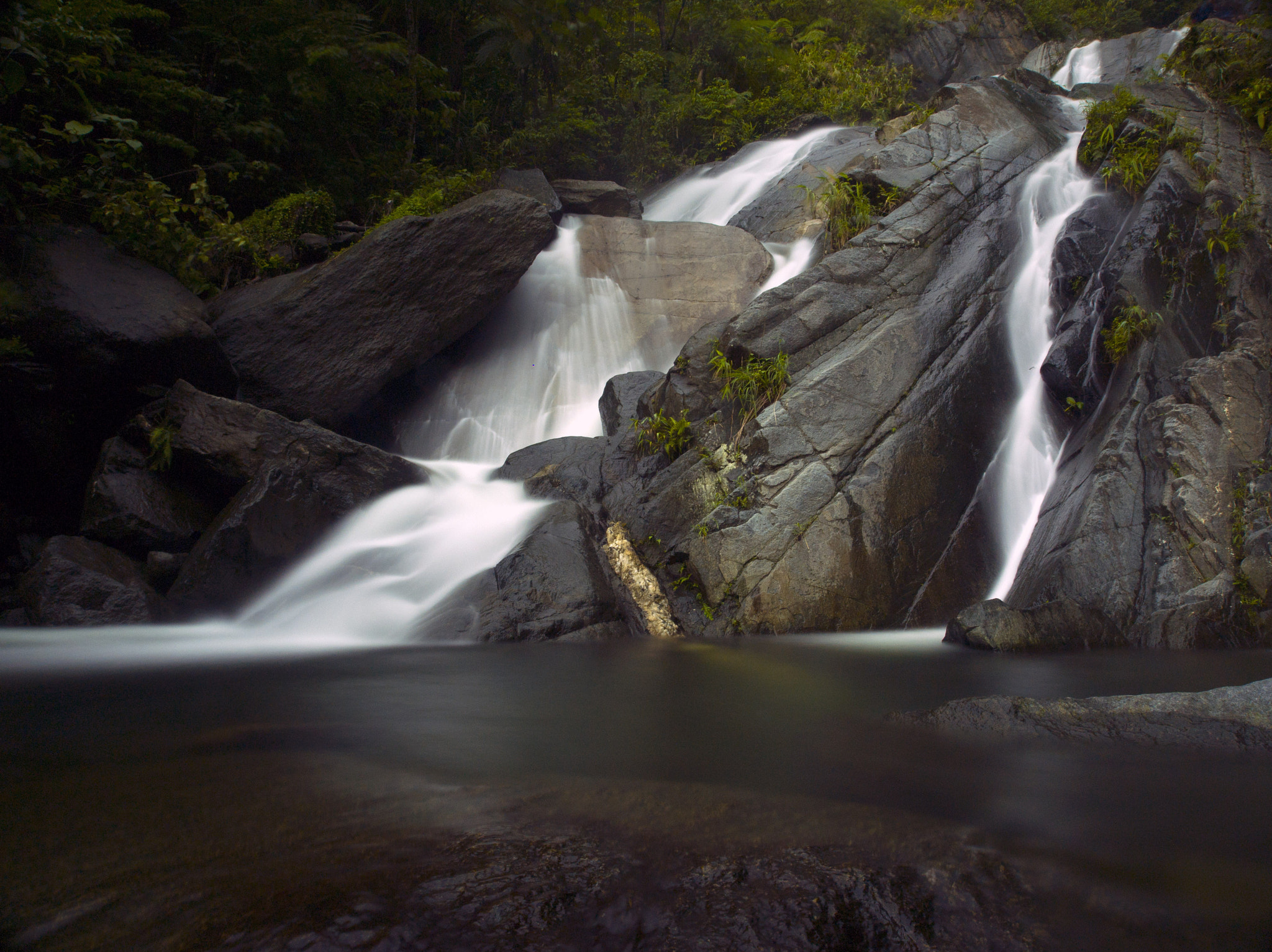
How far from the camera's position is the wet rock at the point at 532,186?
12961mm

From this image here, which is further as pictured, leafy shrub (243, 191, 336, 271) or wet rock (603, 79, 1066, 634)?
leafy shrub (243, 191, 336, 271)

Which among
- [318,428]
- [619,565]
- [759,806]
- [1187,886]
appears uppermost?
[318,428]

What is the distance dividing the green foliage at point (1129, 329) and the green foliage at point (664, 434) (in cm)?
425

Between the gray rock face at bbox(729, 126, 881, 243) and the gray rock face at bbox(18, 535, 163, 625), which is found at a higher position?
the gray rock face at bbox(729, 126, 881, 243)

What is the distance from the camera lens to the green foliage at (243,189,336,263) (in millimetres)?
10586

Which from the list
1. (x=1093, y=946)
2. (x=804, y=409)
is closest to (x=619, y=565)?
(x=804, y=409)

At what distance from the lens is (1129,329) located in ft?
23.0

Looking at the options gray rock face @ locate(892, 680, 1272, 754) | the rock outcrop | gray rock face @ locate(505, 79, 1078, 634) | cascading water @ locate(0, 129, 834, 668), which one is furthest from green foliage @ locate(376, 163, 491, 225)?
gray rock face @ locate(892, 680, 1272, 754)

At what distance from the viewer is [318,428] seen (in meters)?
7.87

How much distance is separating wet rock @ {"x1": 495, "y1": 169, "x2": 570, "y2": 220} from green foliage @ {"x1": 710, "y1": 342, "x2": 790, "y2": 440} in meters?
6.52

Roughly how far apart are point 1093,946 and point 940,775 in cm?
112

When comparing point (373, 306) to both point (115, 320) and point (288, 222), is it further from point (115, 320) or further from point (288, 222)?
point (115, 320)

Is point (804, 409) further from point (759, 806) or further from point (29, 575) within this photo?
point (29, 575)

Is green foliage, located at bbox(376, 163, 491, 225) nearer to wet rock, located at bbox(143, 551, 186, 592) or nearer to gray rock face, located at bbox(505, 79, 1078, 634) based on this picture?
gray rock face, located at bbox(505, 79, 1078, 634)
